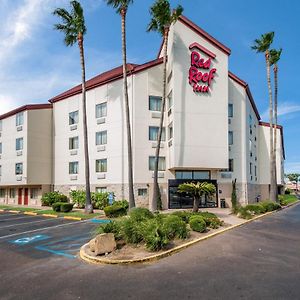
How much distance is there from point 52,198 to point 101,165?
7.42m

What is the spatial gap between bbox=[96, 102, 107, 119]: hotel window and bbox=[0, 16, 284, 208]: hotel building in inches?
4.2

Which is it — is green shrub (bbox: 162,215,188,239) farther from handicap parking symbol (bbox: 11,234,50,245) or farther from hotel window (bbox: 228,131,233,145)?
hotel window (bbox: 228,131,233,145)

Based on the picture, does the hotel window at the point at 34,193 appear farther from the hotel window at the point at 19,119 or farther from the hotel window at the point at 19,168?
the hotel window at the point at 19,119

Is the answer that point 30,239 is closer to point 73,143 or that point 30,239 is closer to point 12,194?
point 73,143

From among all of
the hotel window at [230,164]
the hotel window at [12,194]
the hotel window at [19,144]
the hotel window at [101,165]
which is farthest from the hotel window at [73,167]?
the hotel window at [230,164]

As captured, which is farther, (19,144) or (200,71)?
(19,144)

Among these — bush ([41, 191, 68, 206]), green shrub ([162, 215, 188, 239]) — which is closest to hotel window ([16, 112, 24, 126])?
bush ([41, 191, 68, 206])

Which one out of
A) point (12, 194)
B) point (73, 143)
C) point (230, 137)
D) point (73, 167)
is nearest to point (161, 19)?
point (230, 137)

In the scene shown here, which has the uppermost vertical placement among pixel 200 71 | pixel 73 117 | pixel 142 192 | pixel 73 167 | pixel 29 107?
pixel 200 71

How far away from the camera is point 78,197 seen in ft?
109

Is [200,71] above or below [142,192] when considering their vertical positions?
above

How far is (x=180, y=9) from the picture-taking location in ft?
92.3

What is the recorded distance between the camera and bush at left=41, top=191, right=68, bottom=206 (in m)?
34.6

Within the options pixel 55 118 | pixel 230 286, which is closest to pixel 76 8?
pixel 55 118
